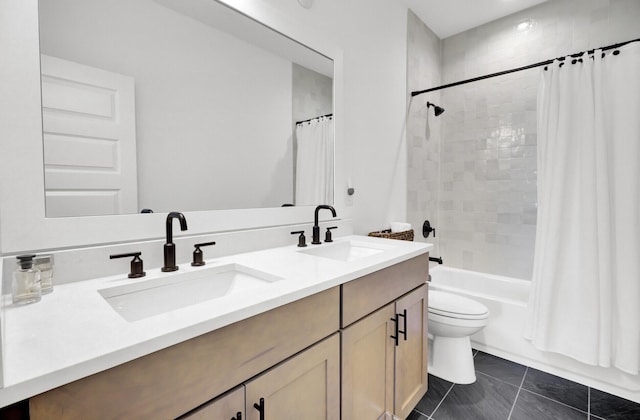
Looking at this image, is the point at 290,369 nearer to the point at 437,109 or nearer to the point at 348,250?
the point at 348,250

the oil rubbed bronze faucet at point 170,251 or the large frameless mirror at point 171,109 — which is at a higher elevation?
the large frameless mirror at point 171,109

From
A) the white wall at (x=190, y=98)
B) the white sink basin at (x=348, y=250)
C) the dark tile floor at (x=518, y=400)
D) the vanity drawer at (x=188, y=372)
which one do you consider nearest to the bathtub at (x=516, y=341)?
the dark tile floor at (x=518, y=400)

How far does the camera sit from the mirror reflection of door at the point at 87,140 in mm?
894

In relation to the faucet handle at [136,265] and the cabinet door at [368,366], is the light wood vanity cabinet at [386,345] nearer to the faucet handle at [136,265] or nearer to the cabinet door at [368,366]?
the cabinet door at [368,366]

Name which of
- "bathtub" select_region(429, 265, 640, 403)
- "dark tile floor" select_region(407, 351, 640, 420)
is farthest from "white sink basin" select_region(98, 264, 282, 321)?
"bathtub" select_region(429, 265, 640, 403)

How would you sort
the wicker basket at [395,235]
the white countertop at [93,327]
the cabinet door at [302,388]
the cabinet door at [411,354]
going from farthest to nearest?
the wicker basket at [395,235] → the cabinet door at [411,354] → the cabinet door at [302,388] → the white countertop at [93,327]

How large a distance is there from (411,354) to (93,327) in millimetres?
1281

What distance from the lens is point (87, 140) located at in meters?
0.96

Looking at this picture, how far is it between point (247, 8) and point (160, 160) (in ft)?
2.49

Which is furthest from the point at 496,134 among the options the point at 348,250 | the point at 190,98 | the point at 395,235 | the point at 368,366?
the point at 190,98

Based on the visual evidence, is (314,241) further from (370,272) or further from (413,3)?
(413,3)

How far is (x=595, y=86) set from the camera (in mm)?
1830

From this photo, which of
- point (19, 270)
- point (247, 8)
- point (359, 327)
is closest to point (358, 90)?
point (247, 8)

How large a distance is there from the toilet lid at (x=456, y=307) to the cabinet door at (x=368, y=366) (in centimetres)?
70
